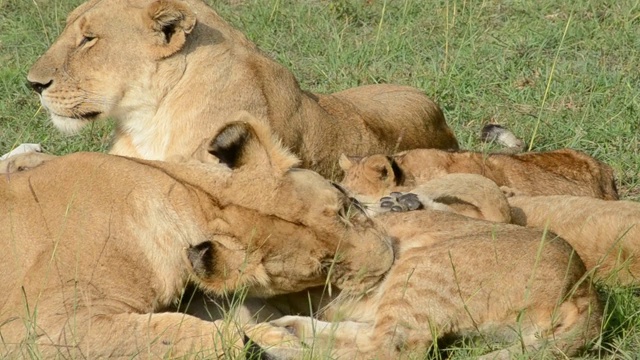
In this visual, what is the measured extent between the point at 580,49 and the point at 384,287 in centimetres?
406

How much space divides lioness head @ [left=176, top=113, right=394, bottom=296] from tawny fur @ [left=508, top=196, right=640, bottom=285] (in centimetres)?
88

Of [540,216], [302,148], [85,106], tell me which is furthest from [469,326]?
[85,106]

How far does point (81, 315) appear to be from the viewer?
3.89m

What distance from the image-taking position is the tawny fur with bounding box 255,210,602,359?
398cm

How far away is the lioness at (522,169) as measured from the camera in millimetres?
5746

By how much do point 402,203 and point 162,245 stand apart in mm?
1201

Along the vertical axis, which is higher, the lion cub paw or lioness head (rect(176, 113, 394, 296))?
lioness head (rect(176, 113, 394, 296))

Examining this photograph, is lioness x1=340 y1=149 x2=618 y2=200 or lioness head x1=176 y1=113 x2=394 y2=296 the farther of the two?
lioness x1=340 y1=149 x2=618 y2=200

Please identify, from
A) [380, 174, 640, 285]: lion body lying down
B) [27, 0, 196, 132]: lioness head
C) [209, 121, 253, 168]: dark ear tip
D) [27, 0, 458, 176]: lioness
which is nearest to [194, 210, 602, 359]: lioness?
[209, 121, 253, 168]: dark ear tip

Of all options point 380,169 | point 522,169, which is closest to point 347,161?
point 380,169

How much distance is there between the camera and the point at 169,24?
558 cm

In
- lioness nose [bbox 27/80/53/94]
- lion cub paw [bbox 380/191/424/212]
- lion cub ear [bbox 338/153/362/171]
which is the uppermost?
lion cub paw [bbox 380/191/424/212]

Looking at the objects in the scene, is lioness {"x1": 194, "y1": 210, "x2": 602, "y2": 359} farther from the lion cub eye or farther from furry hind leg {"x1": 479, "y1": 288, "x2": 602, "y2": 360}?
the lion cub eye

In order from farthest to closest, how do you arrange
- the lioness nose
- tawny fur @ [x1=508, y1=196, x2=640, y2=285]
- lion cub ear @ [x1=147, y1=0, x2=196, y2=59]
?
the lioness nose
lion cub ear @ [x1=147, y1=0, x2=196, y2=59]
tawny fur @ [x1=508, y1=196, x2=640, y2=285]
